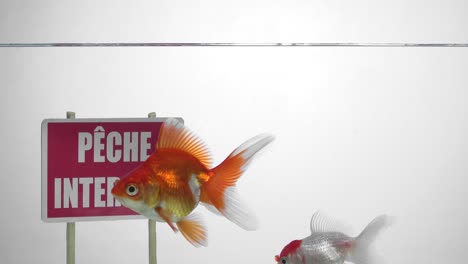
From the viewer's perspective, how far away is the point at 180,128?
2.44 feet

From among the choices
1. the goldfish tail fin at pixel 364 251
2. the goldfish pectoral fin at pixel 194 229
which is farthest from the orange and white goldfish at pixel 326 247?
the goldfish pectoral fin at pixel 194 229

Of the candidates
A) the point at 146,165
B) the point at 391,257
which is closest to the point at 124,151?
the point at 146,165

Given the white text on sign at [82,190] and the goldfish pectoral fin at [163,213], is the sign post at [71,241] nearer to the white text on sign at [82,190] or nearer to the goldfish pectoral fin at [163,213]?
the white text on sign at [82,190]

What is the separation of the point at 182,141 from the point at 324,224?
0.21 metres

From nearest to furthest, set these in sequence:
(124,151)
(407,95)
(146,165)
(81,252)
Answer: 1. (146,165)
2. (124,151)
3. (81,252)
4. (407,95)

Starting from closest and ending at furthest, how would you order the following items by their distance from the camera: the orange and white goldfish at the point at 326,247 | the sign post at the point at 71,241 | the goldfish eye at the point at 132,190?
Answer: the goldfish eye at the point at 132,190 → the orange and white goldfish at the point at 326,247 → the sign post at the point at 71,241

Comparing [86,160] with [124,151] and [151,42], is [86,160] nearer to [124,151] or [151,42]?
[124,151]

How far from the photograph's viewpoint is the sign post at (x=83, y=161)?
2.73 ft

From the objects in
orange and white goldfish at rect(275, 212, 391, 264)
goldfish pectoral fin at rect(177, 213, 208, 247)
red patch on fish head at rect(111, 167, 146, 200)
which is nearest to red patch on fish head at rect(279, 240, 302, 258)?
orange and white goldfish at rect(275, 212, 391, 264)

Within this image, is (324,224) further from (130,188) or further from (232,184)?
(130,188)

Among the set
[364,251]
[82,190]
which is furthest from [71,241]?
[364,251]

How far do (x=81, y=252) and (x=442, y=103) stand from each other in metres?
0.64

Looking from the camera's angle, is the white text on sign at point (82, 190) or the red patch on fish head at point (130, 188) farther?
the white text on sign at point (82, 190)

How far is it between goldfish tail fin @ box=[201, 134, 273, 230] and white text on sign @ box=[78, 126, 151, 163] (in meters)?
0.15
